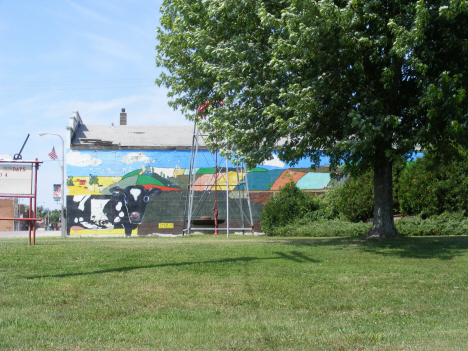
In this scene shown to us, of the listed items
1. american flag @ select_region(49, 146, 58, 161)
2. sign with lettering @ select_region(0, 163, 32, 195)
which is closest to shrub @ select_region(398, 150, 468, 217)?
sign with lettering @ select_region(0, 163, 32, 195)

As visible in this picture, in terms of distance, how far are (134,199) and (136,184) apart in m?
1.03

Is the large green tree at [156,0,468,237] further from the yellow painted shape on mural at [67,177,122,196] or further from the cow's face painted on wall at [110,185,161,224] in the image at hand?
the yellow painted shape on mural at [67,177,122,196]

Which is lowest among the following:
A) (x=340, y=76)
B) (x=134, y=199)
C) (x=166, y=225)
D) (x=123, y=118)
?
(x=166, y=225)

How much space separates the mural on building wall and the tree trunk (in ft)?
59.8

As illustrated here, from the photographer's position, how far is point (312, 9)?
962 cm

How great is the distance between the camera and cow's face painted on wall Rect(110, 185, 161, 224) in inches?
1255

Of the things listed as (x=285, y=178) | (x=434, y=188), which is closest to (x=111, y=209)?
(x=285, y=178)

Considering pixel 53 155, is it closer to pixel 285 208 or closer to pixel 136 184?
pixel 136 184

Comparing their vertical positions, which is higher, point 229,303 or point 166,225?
point 229,303

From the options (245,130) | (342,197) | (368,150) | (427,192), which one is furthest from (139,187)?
(368,150)

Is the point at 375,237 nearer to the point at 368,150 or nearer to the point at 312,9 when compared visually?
the point at 368,150

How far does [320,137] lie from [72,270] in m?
7.11

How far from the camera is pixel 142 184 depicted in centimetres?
3209

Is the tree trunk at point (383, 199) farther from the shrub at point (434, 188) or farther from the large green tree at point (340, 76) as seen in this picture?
the shrub at point (434, 188)
